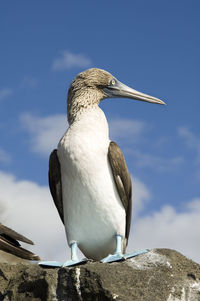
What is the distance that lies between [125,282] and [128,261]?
0.39 meters

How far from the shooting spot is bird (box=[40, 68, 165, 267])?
5184 millimetres

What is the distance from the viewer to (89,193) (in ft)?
17.0

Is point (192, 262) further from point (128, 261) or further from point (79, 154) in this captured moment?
point (79, 154)

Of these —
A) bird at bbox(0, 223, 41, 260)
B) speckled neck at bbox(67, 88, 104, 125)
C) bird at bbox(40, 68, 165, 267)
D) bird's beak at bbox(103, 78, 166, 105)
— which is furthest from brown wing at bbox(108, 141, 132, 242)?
bird at bbox(0, 223, 41, 260)

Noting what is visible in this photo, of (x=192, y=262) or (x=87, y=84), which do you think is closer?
(x=192, y=262)

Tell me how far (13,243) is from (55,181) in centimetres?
89

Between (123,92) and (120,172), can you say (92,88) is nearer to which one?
(123,92)

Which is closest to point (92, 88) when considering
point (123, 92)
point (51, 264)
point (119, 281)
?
point (123, 92)

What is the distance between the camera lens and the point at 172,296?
4.36 metres

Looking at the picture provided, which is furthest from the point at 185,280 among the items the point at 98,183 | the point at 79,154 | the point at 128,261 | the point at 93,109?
the point at 93,109

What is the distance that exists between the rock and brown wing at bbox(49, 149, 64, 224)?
3.09ft

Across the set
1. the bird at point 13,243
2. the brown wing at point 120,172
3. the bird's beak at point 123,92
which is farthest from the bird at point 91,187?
the bird's beak at point 123,92

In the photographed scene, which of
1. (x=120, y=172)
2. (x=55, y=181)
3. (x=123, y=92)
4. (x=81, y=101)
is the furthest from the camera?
(x=123, y=92)

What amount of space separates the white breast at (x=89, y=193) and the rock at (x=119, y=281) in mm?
636
